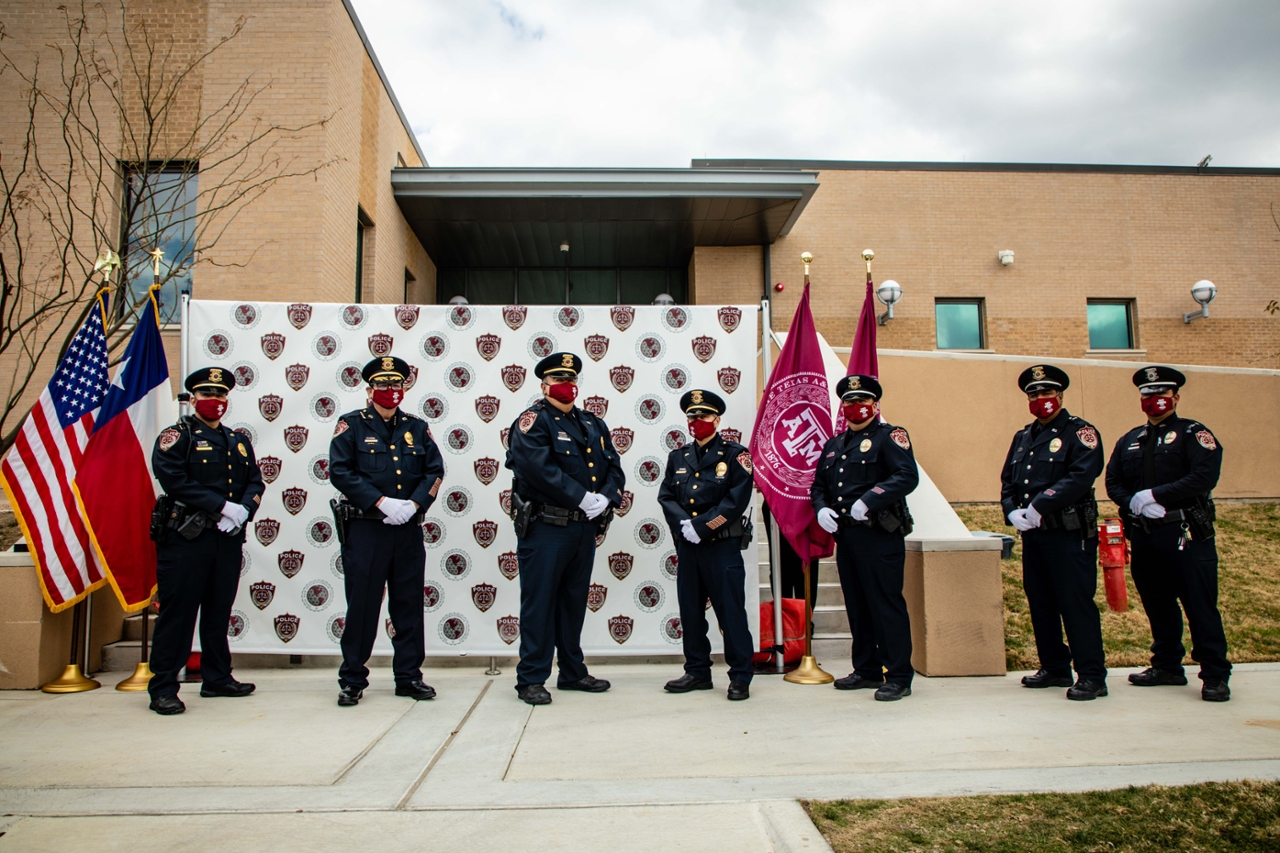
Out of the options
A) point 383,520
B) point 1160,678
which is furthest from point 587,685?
point 1160,678

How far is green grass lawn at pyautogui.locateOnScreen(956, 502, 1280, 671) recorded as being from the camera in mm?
5988

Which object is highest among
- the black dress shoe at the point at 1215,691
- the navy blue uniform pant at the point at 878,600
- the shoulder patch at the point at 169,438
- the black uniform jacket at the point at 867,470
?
the shoulder patch at the point at 169,438

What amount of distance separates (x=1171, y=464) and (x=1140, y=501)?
11.8 inches

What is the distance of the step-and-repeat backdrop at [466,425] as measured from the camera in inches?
227

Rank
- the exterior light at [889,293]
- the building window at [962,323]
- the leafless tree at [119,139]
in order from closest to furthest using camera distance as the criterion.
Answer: the leafless tree at [119,139]
the exterior light at [889,293]
the building window at [962,323]

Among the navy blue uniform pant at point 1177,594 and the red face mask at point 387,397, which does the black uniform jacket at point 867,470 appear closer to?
the navy blue uniform pant at point 1177,594

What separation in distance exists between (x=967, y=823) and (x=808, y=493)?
9.21ft

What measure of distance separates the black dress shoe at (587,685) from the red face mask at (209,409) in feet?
9.16

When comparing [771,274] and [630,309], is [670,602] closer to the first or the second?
[630,309]

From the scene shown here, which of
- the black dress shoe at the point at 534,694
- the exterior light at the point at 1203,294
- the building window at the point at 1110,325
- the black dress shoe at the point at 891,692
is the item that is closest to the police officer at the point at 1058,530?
the black dress shoe at the point at 891,692

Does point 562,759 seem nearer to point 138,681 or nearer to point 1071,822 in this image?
point 1071,822

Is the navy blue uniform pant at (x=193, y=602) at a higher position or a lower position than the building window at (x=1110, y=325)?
lower

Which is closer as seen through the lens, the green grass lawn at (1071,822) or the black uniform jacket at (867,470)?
the green grass lawn at (1071,822)

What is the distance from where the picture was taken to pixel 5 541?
704 centimetres
